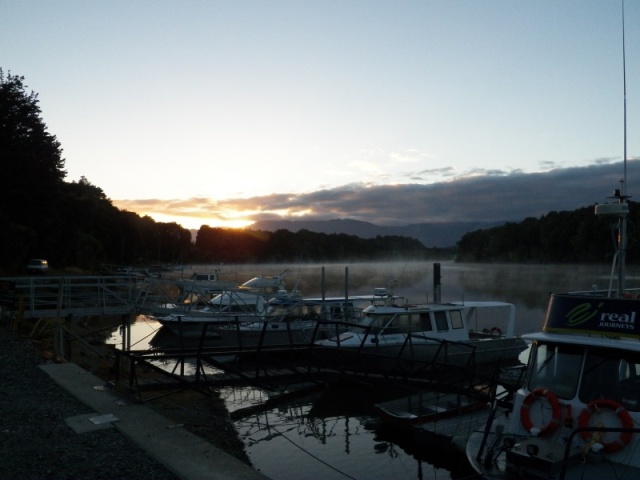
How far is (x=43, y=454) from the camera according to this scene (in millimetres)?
9422

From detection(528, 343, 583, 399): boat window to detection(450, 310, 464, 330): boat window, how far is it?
52.3ft

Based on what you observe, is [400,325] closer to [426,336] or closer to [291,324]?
[426,336]

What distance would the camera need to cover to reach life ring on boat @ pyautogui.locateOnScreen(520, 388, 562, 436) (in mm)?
10008

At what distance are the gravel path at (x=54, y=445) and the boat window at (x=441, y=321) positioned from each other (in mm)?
16352

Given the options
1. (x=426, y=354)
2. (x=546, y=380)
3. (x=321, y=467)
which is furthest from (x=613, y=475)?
(x=426, y=354)

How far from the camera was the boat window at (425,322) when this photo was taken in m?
26.2

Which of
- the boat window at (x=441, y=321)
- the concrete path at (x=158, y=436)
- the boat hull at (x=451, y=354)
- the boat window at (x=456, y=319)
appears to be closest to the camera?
the concrete path at (x=158, y=436)

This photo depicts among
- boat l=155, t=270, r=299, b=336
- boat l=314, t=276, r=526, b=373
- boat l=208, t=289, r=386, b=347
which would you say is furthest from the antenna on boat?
boat l=155, t=270, r=299, b=336

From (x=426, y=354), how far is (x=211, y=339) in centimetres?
1142

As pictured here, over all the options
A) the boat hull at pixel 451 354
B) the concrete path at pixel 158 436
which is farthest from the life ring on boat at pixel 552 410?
the boat hull at pixel 451 354

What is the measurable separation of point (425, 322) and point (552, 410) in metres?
16.2

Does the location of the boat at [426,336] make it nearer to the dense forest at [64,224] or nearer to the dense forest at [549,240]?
the dense forest at [64,224]

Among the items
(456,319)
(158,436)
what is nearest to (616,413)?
(158,436)

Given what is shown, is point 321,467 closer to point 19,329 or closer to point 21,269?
point 19,329
